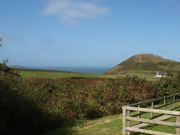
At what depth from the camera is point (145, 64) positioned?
2269 inches

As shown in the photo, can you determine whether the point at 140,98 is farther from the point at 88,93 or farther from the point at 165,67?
the point at 165,67

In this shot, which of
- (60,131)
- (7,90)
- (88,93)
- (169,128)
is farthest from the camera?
(88,93)

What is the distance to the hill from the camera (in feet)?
174

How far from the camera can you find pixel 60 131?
994 centimetres

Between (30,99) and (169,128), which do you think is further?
(30,99)

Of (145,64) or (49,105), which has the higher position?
(145,64)

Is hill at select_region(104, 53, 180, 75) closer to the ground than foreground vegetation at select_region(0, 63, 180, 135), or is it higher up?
higher up

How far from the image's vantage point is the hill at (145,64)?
5306cm

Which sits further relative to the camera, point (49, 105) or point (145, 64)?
point (145, 64)

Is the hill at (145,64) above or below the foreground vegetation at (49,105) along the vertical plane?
above

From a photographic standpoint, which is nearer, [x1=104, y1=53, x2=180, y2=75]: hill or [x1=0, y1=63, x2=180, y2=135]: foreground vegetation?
[x1=0, y1=63, x2=180, y2=135]: foreground vegetation

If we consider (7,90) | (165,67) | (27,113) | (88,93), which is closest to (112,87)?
(88,93)

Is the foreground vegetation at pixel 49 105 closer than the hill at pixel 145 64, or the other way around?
the foreground vegetation at pixel 49 105

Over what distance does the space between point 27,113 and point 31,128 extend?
3.76 ft
